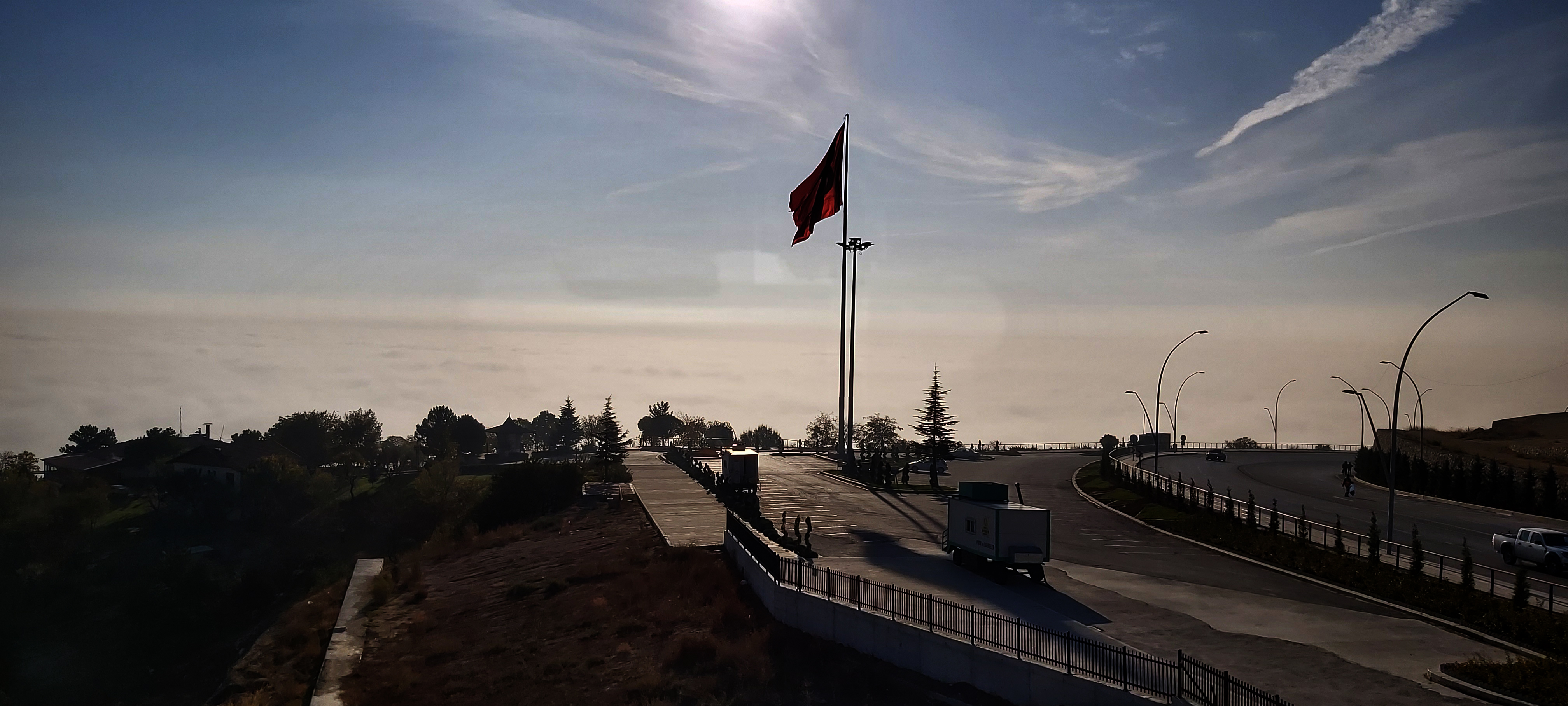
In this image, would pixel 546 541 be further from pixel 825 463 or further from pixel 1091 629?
pixel 825 463

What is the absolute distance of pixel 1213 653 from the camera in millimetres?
21609

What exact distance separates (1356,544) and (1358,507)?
20811 mm

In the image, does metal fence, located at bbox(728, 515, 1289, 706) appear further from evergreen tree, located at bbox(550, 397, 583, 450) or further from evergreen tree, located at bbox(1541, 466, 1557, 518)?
evergreen tree, located at bbox(550, 397, 583, 450)

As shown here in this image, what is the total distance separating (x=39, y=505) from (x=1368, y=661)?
108619mm

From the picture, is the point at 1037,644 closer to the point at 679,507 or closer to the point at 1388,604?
the point at 1388,604

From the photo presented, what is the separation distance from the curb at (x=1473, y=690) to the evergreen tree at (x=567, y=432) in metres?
120

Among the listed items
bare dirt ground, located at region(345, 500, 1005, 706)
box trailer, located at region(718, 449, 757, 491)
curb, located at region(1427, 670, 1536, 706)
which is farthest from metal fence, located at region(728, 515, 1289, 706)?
box trailer, located at region(718, 449, 757, 491)

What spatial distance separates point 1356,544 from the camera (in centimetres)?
3859

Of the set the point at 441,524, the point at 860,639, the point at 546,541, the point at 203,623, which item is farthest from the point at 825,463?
the point at 860,639

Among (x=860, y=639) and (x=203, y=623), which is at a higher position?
(x=860, y=639)

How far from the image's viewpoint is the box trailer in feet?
187

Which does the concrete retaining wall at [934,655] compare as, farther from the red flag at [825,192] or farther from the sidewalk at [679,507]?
the red flag at [825,192]

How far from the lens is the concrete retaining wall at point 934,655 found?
61.0 ft

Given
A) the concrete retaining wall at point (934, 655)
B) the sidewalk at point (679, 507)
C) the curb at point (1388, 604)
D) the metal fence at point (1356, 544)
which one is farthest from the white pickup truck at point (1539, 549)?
the sidewalk at point (679, 507)
